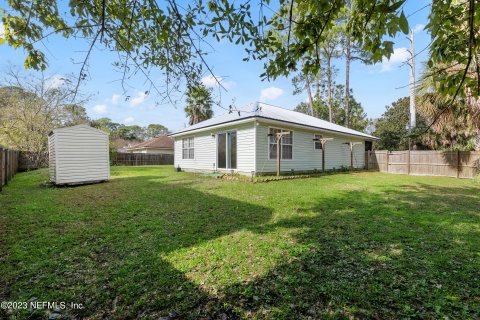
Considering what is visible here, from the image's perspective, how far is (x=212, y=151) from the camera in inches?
492

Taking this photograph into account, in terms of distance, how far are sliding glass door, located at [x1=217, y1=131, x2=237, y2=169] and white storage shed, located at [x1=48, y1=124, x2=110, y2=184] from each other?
5.17m

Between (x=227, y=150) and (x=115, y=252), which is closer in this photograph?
(x=115, y=252)

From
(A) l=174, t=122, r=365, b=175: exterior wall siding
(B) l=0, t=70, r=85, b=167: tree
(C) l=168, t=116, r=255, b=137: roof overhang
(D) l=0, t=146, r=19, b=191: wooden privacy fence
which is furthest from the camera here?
(B) l=0, t=70, r=85, b=167: tree

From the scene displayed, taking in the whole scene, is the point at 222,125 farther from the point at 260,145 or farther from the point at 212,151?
the point at 260,145

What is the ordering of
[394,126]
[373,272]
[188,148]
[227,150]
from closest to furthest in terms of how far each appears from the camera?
[373,272], [227,150], [188,148], [394,126]

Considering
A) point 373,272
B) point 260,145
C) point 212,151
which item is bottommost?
point 373,272

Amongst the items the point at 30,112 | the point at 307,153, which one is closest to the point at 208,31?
the point at 307,153

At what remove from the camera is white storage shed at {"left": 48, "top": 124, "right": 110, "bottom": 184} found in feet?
25.5

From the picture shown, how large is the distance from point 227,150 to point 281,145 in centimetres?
267

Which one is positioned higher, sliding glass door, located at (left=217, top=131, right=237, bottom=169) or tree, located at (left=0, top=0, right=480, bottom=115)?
tree, located at (left=0, top=0, right=480, bottom=115)

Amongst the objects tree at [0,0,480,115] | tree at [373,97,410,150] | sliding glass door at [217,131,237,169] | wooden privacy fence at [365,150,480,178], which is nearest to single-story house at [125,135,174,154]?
sliding glass door at [217,131,237,169]

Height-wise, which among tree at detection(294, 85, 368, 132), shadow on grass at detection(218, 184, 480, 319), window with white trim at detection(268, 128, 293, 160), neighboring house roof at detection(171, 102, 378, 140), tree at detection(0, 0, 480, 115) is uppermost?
tree at detection(294, 85, 368, 132)

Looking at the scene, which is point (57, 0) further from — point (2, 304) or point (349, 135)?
point (349, 135)

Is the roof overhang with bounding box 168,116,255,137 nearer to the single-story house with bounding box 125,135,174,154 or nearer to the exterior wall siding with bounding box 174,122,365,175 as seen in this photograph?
the exterior wall siding with bounding box 174,122,365,175
